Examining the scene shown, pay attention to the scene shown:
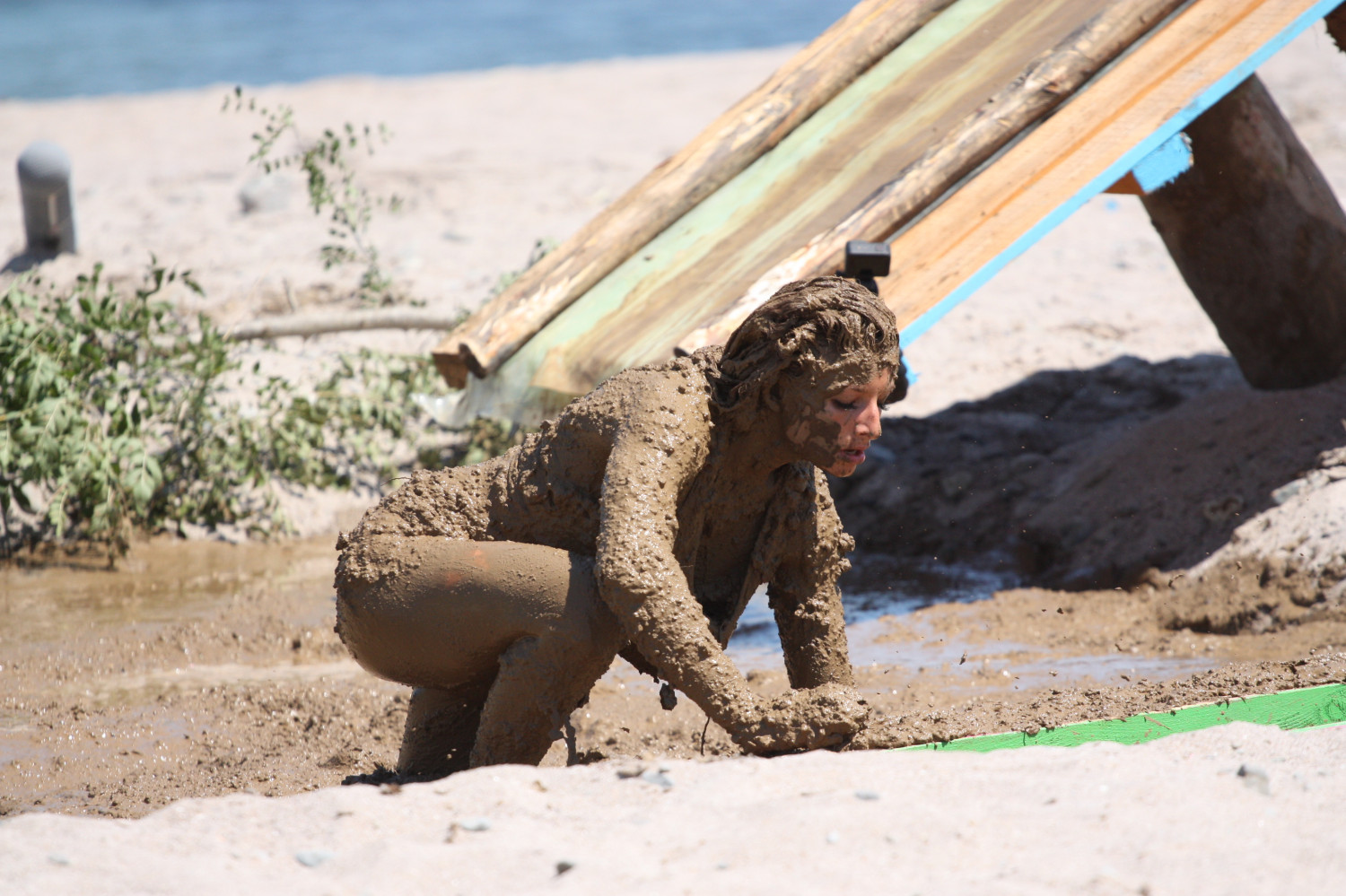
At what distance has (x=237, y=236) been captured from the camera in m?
9.07

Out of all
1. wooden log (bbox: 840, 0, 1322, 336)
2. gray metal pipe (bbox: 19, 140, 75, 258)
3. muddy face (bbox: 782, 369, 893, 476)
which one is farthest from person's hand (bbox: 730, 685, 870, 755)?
gray metal pipe (bbox: 19, 140, 75, 258)

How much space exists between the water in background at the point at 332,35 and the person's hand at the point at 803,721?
19.9 meters

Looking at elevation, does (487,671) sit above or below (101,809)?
above

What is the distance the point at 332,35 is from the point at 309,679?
84.2ft

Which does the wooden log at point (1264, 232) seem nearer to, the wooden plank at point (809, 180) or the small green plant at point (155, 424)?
the wooden plank at point (809, 180)

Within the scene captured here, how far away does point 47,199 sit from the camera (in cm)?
814

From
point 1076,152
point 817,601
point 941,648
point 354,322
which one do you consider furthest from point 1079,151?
point 354,322

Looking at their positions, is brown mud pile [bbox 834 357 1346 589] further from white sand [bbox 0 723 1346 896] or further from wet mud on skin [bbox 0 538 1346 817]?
white sand [bbox 0 723 1346 896]

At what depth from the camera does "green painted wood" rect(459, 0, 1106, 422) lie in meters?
4.37

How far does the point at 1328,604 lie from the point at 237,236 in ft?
24.6

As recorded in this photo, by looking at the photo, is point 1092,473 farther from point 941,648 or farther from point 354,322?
point 354,322

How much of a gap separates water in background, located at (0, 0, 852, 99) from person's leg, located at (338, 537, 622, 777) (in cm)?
1933

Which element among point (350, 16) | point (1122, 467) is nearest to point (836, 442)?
point (1122, 467)

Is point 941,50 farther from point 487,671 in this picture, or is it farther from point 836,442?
point 487,671
